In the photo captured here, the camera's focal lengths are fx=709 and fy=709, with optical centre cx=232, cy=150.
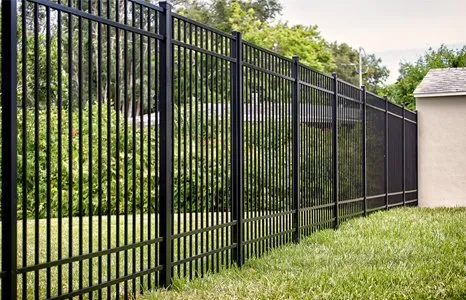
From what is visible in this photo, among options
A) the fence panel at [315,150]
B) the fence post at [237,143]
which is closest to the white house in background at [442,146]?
the fence panel at [315,150]

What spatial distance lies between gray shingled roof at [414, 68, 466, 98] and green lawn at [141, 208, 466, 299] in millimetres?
9767

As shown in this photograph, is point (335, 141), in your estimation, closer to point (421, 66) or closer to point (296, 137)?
point (296, 137)

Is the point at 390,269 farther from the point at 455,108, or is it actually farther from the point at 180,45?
the point at 455,108

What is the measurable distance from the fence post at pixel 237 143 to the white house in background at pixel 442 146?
12888 millimetres

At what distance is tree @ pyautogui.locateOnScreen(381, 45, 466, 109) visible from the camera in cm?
3744

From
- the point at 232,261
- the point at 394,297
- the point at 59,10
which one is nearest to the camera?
the point at 59,10

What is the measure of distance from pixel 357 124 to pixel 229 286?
25.2ft

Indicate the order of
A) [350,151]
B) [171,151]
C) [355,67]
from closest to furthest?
1. [171,151]
2. [350,151]
3. [355,67]

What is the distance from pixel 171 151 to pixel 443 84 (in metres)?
15.5

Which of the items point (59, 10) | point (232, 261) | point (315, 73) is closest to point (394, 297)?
point (232, 261)

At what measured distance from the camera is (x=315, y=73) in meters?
10.3

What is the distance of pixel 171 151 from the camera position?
6.03m

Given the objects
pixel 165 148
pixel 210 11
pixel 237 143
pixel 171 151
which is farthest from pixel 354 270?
pixel 210 11

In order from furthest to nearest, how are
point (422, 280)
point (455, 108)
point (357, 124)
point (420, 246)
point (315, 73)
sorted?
point (455, 108) < point (357, 124) < point (315, 73) < point (420, 246) < point (422, 280)
